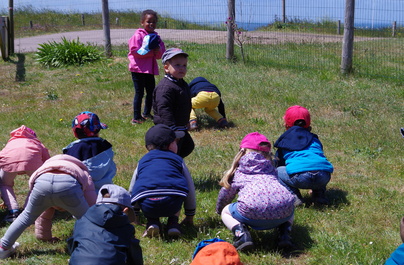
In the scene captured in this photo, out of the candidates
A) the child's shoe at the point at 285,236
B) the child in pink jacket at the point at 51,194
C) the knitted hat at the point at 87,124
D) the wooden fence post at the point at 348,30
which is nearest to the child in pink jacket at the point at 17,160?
the knitted hat at the point at 87,124

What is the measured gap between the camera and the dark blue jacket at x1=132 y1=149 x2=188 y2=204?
427cm

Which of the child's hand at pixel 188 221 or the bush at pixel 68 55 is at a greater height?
the bush at pixel 68 55

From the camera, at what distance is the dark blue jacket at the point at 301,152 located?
16.5 ft

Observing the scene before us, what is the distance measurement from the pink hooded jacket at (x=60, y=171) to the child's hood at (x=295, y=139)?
203cm

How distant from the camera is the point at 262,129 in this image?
26.2ft

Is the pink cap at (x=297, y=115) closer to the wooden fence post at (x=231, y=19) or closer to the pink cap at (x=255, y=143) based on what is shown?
the pink cap at (x=255, y=143)

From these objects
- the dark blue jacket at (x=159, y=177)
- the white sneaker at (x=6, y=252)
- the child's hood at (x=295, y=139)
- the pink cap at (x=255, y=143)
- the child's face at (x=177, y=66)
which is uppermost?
the child's face at (x=177, y=66)

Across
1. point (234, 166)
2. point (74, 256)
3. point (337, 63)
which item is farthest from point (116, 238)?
point (337, 63)

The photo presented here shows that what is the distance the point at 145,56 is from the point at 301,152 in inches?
159

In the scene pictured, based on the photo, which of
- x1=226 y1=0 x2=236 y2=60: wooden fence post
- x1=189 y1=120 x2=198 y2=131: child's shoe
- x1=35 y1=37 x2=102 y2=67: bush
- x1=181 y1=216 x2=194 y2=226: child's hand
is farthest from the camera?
x1=35 y1=37 x2=102 y2=67: bush

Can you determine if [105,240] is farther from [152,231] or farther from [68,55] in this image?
[68,55]

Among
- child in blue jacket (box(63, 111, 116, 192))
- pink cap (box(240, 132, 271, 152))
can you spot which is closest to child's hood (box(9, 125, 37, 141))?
child in blue jacket (box(63, 111, 116, 192))

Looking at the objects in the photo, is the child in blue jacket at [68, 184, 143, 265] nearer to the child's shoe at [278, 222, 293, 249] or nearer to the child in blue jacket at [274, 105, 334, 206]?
the child's shoe at [278, 222, 293, 249]

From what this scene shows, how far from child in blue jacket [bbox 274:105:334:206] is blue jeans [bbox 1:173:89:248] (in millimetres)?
2120
